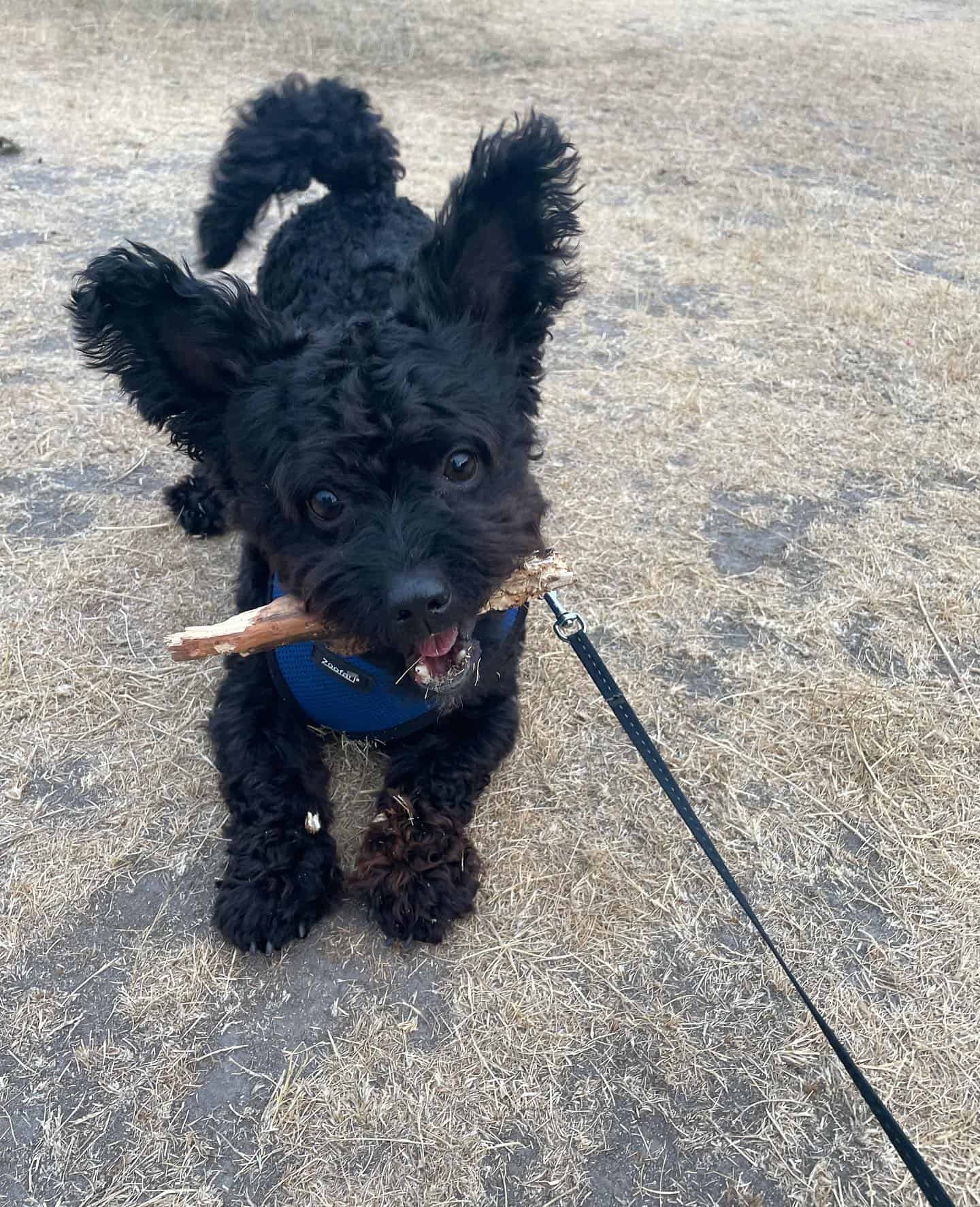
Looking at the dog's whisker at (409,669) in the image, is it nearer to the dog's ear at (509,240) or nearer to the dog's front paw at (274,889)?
the dog's front paw at (274,889)

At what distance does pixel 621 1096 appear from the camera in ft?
7.60

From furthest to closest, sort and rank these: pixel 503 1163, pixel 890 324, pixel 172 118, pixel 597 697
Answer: pixel 172 118 < pixel 890 324 < pixel 597 697 < pixel 503 1163

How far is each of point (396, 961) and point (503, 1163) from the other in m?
0.63

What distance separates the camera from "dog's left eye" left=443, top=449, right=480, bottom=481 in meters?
2.55

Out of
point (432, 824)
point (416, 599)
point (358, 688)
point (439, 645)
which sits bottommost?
point (432, 824)

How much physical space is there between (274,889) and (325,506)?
3.87 ft

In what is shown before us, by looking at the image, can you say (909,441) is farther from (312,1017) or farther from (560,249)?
(312,1017)

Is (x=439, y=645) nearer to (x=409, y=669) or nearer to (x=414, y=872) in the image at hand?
(x=409, y=669)

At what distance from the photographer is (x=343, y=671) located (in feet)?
9.09

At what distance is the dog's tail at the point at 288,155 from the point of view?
4129mm

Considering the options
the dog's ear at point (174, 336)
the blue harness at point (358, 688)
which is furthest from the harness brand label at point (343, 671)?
the dog's ear at point (174, 336)

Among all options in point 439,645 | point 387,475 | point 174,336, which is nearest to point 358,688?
point 439,645

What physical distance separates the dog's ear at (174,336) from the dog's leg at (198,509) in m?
1.34

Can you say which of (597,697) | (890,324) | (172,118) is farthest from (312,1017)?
(172,118)
